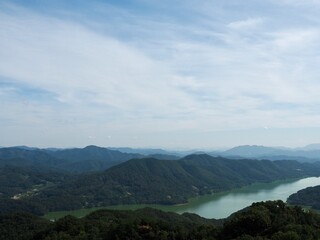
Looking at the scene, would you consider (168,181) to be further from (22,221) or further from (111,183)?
(22,221)

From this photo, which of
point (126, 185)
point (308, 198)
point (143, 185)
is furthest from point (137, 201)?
point (308, 198)

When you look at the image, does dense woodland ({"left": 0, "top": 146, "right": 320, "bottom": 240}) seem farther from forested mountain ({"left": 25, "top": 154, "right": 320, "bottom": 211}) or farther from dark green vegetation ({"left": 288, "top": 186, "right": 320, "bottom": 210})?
dark green vegetation ({"left": 288, "top": 186, "right": 320, "bottom": 210})

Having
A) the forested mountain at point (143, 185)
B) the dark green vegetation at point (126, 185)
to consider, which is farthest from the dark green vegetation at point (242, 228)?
the forested mountain at point (143, 185)

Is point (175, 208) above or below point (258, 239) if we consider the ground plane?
below

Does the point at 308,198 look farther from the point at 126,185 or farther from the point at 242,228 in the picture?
the point at 242,228

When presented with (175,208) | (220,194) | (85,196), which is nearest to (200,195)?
(220,194)

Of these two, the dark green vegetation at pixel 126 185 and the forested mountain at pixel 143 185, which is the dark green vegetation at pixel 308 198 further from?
the forested mountain at pixel 143 185
